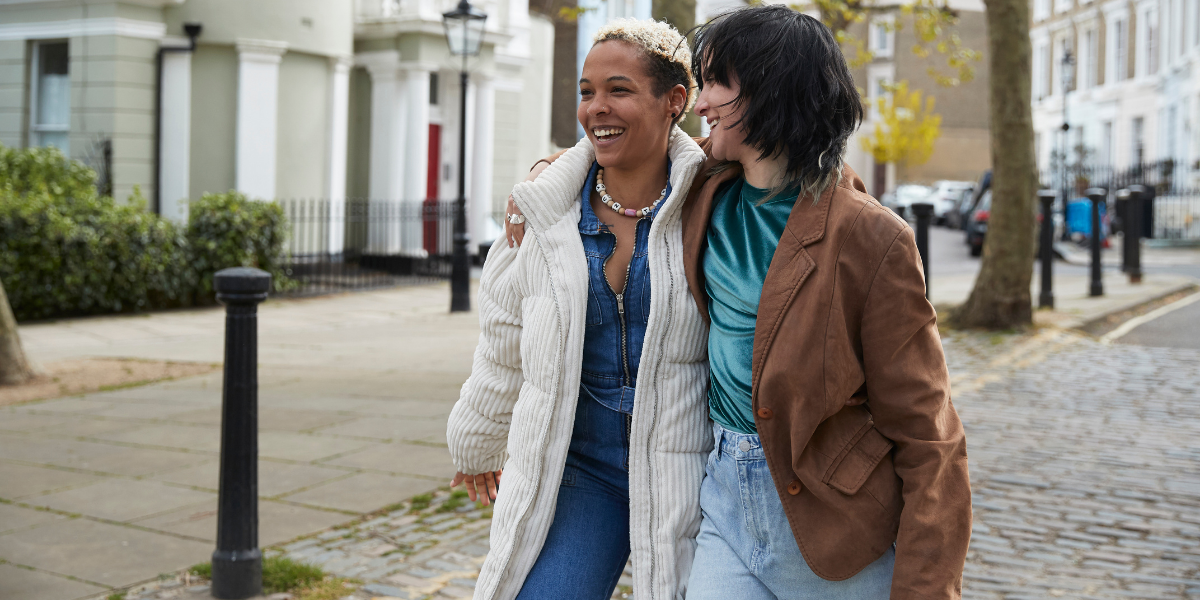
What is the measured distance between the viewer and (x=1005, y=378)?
8438mm

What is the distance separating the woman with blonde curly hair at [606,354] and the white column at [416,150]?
653 inches

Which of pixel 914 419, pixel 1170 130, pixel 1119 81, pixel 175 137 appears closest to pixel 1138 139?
pixel 1119 81

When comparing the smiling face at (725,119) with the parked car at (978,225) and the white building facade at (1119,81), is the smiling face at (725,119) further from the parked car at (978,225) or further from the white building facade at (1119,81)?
the white building facade at (1119,81)

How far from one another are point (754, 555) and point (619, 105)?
99 centimetres

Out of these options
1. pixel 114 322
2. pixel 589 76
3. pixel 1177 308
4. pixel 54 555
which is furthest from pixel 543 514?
pixel 1177 308

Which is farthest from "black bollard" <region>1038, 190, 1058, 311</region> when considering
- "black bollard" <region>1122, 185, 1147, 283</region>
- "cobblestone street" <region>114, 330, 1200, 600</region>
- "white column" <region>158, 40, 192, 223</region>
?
"white column" <region>158, 40, 192, 223</region>

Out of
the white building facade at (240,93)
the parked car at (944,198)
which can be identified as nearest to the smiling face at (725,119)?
the white building facade at (240,93)

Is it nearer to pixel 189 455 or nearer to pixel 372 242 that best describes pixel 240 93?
pixel 372 242

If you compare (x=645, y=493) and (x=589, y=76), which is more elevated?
(x=589, y=76)

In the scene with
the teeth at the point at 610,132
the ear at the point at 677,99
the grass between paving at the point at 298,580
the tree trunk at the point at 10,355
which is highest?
the ear at the point at 677,99

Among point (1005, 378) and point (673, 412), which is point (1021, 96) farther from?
point (673, 412)

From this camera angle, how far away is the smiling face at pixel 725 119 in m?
2.10

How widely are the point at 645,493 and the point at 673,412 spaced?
0.60 ft

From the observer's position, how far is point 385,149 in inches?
750
